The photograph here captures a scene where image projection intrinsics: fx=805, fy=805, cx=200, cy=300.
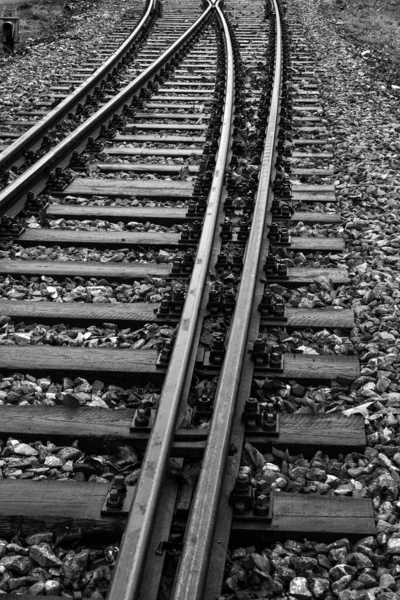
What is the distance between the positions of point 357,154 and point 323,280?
10.4 ft

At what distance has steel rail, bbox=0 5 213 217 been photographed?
6.05 metres

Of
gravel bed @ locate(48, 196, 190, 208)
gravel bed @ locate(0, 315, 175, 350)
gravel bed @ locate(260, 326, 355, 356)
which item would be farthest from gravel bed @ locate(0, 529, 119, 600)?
gravel bed @ locate(48, 196, 190, 208)

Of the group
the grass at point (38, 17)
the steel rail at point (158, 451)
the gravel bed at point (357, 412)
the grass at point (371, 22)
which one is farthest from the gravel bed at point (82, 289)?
the grass at point (38, 17)

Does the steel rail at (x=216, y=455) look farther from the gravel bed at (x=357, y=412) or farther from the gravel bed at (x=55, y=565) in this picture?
the gravel bed at (x=55, y=565)

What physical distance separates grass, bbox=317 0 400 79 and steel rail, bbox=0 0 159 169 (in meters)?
4.07

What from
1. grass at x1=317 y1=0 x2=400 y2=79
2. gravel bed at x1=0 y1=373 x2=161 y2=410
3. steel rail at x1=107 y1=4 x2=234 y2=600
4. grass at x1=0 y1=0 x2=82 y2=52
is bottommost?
grass at x1=0 y1=0 x2=82 y2=52

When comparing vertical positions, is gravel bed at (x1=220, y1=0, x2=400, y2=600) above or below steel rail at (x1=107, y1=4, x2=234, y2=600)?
below

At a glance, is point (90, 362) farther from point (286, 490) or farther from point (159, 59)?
point (159, 59)

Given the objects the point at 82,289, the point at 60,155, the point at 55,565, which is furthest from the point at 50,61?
the point at 55,565

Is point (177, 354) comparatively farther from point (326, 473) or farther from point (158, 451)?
point (326, 473)

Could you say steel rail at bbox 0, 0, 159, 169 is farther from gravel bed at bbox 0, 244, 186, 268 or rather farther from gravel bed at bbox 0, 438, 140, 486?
gravel bed at bbox 0, 438, 140, 486

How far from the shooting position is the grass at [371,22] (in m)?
14.5

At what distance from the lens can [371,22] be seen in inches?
693

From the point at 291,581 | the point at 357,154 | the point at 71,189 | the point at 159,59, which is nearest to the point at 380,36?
the point at 159,59
